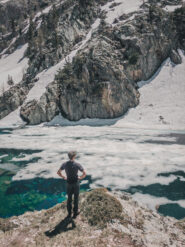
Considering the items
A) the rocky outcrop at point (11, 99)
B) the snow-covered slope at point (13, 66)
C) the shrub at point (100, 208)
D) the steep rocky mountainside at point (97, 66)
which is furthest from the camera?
Answer: the snow-covered slope at point (13, 66)

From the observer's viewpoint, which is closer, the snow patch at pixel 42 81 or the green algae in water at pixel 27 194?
the green algae in water at pixel 27 194

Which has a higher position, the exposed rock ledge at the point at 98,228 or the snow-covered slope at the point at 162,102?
the snow-covered slope at the point at 162,102

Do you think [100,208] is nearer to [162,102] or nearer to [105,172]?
[105,172]

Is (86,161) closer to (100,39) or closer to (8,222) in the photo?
(8,222)

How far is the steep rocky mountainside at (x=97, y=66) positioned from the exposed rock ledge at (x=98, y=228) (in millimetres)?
25768

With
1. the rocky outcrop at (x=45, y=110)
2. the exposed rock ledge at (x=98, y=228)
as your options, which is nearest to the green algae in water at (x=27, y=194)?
the exposed rock ledge at (x=98, y=228)

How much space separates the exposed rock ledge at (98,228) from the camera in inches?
174

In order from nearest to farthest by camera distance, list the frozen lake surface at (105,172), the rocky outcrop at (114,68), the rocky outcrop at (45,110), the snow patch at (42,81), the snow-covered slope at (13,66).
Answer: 1. the frozen lake surface at (105,172)
2. the rocky outcrop at (114,68)
3. the rocky outcrop at (45,110)
4. the snow patch at (42,81)
5. the snow-covered slope at (13,66)

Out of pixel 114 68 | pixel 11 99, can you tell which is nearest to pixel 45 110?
pixel 11 99

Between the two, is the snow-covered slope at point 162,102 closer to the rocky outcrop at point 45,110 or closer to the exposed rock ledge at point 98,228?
the rocky outcrop at point 45,110

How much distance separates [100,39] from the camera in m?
37.1

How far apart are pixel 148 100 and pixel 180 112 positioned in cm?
756

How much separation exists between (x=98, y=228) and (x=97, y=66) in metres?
30.6

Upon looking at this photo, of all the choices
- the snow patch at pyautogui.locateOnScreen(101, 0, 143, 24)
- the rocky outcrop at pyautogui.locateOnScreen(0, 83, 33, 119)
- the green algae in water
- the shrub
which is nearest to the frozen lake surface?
the green algae in water
